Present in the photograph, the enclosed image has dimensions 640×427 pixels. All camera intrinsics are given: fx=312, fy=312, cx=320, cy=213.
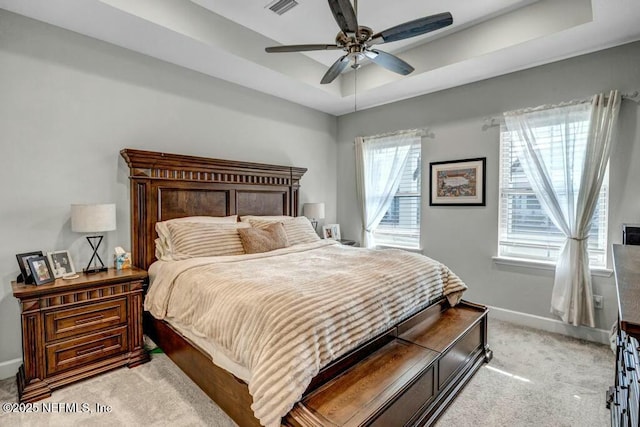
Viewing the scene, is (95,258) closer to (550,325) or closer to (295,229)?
(295,229)

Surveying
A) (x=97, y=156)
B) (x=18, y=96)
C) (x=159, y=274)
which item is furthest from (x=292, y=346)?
(x=18, y=96)

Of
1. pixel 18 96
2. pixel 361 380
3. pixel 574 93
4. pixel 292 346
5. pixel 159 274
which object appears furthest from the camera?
pixel 574 93

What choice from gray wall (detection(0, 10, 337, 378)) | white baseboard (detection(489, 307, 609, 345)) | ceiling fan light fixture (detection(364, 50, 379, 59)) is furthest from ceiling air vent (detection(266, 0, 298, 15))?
white baseboard (detection(489, 307, 609, 345))

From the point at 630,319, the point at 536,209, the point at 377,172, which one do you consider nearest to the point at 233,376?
the point at 630,319

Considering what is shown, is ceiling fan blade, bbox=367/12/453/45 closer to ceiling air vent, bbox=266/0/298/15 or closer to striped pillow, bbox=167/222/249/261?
ceiling air vent, bbox=266/0/298/15

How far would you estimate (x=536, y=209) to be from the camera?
11.2 feet

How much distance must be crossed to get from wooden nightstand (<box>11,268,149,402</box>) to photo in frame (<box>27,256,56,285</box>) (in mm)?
56

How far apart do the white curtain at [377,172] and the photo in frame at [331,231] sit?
0.40m

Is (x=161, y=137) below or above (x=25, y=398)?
above

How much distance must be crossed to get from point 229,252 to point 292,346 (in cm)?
173

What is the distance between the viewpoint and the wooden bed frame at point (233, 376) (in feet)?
5.51

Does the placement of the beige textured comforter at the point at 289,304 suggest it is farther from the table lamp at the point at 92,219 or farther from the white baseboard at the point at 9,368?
the white baseboard at the point at 9,368

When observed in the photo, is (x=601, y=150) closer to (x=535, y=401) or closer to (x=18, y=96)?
(x=535, y=401)

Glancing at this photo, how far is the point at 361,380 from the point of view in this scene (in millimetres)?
1729
